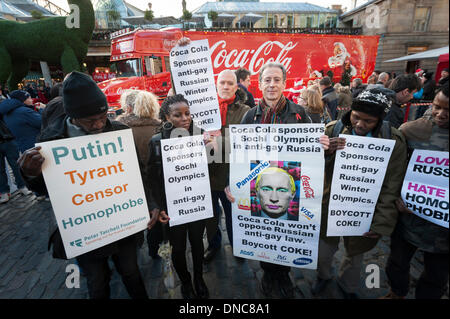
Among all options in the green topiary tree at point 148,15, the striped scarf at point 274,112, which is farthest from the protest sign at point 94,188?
the green topiary tree at point 148,15

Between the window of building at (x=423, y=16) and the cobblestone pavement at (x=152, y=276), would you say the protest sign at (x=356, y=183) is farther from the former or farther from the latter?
the window of building at (x=423, y=16)

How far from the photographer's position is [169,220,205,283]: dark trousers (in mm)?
2091

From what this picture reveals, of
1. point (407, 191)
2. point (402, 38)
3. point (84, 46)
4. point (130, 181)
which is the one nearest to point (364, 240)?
point (407, 191)

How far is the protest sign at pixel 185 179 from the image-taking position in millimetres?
1897

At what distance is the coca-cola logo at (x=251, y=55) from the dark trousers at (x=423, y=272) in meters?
7.06

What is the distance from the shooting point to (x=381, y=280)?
2371 mm

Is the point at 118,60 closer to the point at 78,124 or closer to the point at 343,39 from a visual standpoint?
the point at 78,124

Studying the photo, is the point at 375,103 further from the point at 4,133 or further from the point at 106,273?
the point at 4,133

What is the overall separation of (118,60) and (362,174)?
10.4m

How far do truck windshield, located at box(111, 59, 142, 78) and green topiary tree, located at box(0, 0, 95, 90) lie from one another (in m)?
1.46

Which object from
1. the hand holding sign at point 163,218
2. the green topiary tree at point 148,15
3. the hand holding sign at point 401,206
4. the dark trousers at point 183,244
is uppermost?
the green topiary tree at point 148,15

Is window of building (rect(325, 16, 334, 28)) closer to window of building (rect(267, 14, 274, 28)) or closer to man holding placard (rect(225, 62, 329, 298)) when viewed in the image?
window of building (rect(267, 14, 274, 28))

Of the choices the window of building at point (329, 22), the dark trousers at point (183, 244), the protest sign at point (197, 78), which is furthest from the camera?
the window of building at point (329, 22)
